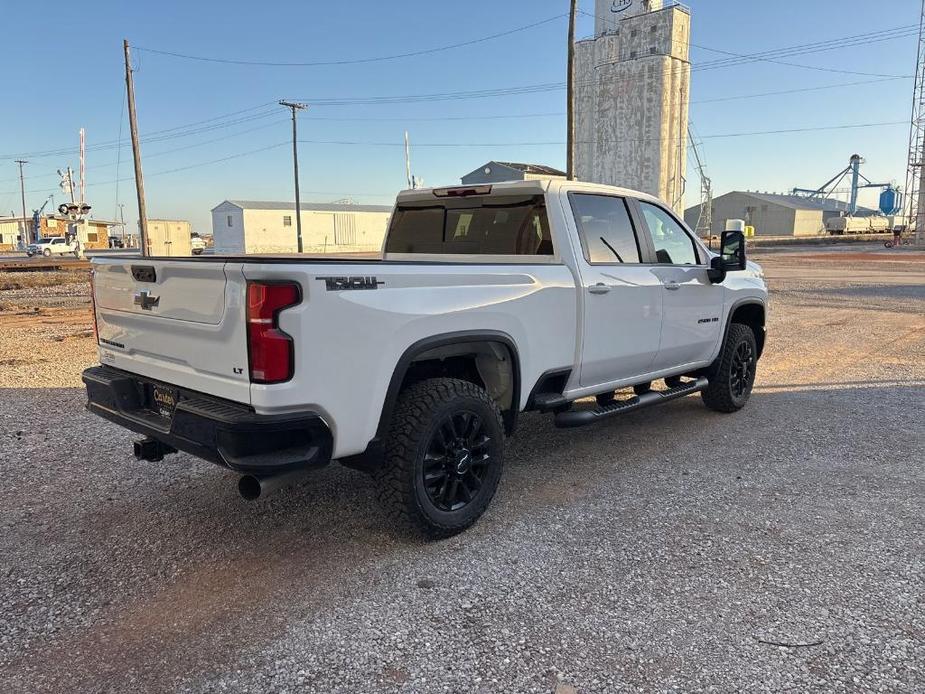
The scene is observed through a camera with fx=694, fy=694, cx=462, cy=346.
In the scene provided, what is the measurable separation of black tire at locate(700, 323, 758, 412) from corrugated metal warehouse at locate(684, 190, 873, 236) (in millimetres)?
88338

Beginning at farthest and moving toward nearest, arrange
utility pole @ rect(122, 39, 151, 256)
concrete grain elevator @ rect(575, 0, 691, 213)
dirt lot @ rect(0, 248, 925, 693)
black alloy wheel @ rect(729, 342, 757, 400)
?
concrete grain elevator @ rect(575, 0, 691, 213), utility pole @ rect(122, 39, 151, 256), black alloy wheel @ rect(729, 342, 757, 400), dirt lot @ rect(0, 248, 925, 693)

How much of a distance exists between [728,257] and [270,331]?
409cm

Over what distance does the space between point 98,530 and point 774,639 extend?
11.6ft

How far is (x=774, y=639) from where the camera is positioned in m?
2.87

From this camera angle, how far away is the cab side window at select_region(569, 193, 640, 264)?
4.71 metres

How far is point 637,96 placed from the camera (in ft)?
242

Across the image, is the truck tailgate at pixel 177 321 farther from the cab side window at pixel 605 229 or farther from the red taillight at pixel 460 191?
the cab side window at pixel 605 229

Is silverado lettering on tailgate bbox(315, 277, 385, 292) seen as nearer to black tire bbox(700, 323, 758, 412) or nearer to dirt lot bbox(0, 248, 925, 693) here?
dirt lot bbox(0, 248, 925, 693)

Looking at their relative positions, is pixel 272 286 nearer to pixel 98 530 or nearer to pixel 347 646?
pixel 347 646

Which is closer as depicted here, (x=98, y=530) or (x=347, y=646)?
(x=347, y=646)

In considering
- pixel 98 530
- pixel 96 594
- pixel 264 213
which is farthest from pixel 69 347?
pixel 264 213

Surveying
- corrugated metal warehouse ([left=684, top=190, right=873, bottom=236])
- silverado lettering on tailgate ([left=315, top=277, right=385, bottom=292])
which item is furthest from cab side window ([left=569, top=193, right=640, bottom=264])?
corrugated metal warehouse ([left=684, top=190, right=873, bottom=236])

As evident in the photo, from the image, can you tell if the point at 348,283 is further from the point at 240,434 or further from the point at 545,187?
the point at 545,187

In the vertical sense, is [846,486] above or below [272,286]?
below
